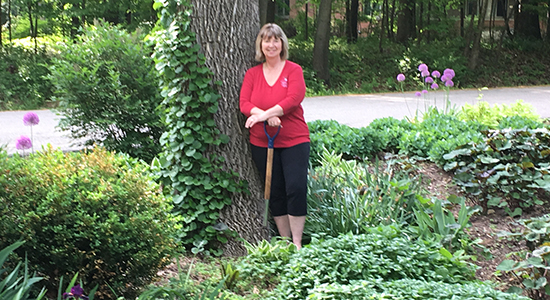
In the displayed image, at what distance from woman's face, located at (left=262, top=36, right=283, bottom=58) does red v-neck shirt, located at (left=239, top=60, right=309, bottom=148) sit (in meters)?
0.17

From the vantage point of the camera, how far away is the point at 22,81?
53.6 ft

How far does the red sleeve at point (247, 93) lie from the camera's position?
4.72 metres

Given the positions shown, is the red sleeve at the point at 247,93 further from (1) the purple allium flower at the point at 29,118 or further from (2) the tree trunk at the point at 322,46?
(2) the tree trunk at the point at 322,46

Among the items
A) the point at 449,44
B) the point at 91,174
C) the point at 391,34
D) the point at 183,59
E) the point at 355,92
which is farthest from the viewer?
the point at 391,34

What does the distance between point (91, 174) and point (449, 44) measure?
22.7 metres

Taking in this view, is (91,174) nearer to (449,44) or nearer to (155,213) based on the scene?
(155,213)

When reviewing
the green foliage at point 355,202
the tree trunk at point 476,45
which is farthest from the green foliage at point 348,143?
the tree trunk at point 476,45

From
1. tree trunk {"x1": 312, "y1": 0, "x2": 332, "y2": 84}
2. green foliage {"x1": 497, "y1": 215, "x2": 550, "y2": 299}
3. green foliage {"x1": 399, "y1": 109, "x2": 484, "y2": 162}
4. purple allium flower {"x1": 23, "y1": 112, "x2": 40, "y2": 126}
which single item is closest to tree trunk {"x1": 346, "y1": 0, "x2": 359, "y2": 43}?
tree trunk {"x1": 312, "y1": 0, "x2": 332, "y2": 84}

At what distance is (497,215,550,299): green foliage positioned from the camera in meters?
3.93

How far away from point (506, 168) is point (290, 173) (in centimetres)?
246

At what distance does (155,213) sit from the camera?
368 centimetres

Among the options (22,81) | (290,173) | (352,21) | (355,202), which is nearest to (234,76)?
(290,173)

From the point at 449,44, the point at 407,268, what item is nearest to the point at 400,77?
the point at 407,268

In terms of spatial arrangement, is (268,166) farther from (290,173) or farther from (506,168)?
(506,168)
